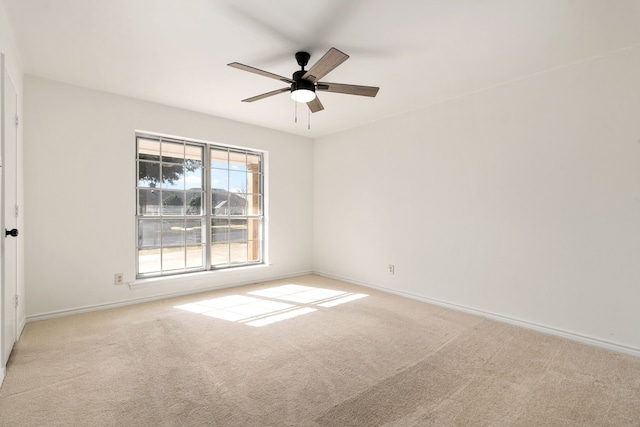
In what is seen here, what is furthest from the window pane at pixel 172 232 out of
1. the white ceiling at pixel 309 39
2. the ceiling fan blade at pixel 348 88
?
the ceiling fan blade at pixel 348 88

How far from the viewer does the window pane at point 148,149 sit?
401 centimetres

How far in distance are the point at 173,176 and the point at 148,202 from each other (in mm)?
486

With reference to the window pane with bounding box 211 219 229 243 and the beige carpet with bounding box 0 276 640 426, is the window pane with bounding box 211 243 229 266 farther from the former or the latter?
the beige carpet with bounding box 0 276 640 426

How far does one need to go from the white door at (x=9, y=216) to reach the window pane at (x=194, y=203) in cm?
190

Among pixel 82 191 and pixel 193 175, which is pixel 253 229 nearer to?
pixel 193 175

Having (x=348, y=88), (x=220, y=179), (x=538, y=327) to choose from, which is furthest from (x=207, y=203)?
(x=538, y=327)

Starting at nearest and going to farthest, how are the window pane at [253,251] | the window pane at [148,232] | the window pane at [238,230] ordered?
1. the window pane at [148,232]
2. the window pane at [238,230]
3. the window pane at [253,251]

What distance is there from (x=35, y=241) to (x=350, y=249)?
394 centimetres

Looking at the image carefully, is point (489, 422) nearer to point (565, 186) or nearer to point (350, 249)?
point (565, 186)

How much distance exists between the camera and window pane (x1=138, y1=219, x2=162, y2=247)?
398 centimetres

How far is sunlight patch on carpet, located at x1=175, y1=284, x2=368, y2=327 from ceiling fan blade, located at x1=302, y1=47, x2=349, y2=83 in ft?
7.93

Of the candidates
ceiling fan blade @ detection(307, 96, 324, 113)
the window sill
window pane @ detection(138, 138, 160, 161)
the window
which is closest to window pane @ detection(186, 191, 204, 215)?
the window

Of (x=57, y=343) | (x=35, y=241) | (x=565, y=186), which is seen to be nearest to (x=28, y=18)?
(x=35, y=241)

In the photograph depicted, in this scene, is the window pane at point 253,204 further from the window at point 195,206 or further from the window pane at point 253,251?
the window pane at point 253,251
